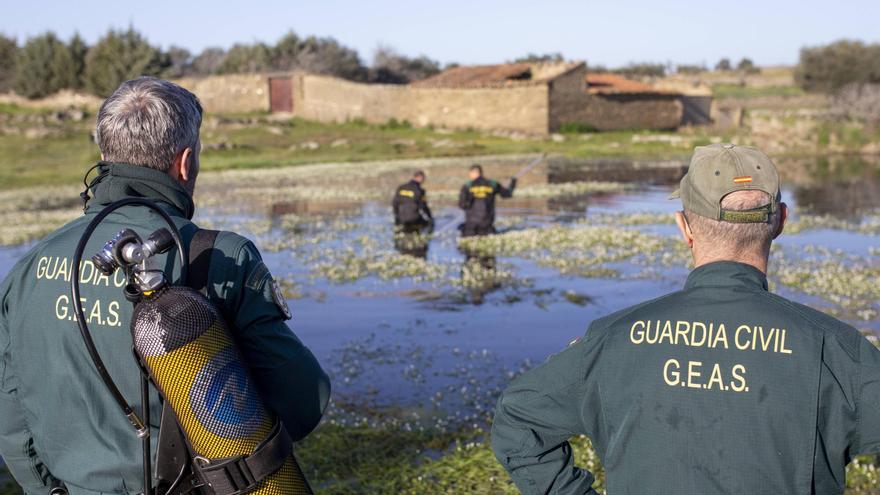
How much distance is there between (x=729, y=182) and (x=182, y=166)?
212 cm

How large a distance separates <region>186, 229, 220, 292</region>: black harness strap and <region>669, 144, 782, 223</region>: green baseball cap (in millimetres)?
1769

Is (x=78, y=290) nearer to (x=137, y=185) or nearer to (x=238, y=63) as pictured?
(x=137, y=185)

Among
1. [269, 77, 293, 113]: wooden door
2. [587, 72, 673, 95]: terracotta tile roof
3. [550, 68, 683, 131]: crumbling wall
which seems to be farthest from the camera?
[269, 77, 293, 113]: wooden door

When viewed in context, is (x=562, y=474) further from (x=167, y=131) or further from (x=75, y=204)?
(x=75, y=204)

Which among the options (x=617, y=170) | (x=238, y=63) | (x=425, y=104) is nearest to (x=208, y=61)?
(x=238, y=63)

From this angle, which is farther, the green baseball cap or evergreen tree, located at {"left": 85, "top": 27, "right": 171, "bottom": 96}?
evergreen tree, located at {"left": 85, "top": 27, "right": 171, "bottom": 96}

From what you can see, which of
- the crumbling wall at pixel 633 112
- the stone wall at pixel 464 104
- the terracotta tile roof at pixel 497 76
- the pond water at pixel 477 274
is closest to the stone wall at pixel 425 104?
the stone wall at pixel 464 104

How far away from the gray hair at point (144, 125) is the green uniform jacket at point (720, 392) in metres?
1.71

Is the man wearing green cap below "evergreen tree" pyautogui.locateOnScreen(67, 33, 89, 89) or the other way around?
below

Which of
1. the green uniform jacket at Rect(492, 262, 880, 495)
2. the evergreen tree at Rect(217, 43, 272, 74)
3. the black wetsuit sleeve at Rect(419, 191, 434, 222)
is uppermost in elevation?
the evergreen tree at Rect(217, 43, 272, 74)

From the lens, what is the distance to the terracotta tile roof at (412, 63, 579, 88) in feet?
195

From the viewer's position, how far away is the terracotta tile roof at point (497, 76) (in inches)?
2345

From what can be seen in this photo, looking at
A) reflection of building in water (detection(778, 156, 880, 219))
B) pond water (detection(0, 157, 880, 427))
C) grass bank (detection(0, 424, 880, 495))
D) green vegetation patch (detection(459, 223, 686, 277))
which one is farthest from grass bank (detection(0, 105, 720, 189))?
grass bank (detection(0, 424, 880, 495))

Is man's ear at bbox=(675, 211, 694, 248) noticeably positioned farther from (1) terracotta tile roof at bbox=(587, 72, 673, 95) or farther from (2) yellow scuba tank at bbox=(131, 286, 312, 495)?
(1) terracotta tile roof at bbox=(587, 72, 673, 95)
